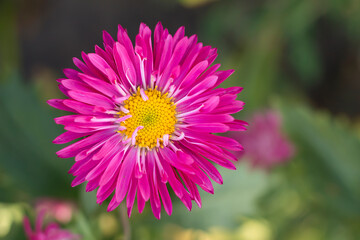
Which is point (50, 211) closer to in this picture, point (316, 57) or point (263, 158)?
point (263, 158)

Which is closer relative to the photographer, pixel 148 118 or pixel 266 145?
pixel 148 118

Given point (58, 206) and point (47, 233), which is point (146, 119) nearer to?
point (47, 233)

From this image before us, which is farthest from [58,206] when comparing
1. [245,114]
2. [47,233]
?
[245,114]

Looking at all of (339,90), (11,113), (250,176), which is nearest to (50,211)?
(11,113)

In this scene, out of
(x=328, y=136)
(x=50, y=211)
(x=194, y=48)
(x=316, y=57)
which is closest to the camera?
(x=194, y=48)

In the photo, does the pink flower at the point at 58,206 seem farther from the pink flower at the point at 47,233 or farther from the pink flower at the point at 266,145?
the pink flower at the point at 266,145

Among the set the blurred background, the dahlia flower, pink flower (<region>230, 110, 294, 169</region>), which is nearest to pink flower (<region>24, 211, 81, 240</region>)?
the blurred background

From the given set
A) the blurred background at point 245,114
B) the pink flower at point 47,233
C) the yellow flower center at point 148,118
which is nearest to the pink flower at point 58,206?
the blurred background at point 245,114
